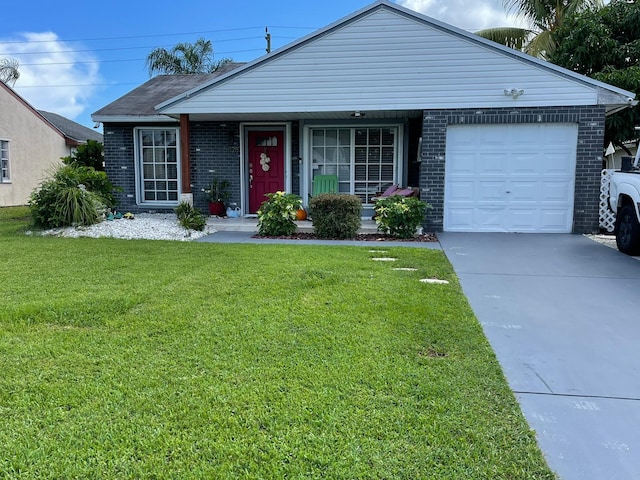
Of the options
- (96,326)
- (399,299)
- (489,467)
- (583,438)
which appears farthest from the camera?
(399,299)

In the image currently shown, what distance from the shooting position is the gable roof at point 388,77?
9.84 metres

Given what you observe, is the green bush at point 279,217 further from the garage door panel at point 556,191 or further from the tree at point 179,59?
the tree at point 179,59

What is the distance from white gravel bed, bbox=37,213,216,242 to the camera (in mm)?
9805

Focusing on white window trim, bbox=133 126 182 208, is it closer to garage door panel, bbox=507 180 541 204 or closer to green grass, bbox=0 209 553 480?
green grass, bbox=0 209 553 480

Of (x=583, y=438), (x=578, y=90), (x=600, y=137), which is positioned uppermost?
(x=578, y=90)

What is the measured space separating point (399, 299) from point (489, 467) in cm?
270

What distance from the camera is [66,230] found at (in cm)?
1013

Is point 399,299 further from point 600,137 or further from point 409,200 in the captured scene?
point 600,137

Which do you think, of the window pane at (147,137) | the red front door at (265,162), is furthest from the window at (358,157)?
the window pane at (147,137)

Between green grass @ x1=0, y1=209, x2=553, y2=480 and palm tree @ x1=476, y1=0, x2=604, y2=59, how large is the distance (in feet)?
45.7

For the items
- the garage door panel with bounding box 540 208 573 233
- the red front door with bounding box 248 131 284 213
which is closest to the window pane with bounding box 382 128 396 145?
the red front door with bounding box 248 131 284 213

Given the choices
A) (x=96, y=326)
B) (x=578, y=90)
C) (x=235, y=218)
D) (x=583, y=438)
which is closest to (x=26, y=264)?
(x=96, y=326)

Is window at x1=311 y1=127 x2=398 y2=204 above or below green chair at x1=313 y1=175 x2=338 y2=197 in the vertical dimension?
above

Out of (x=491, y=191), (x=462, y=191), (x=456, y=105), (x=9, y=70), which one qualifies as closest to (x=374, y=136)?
(x=456, y=105)
